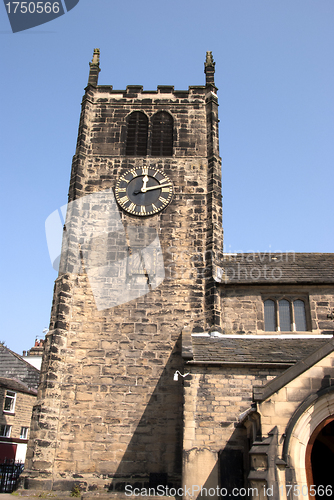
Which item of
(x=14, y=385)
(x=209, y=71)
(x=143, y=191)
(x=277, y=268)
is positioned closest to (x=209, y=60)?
(x=209, y=71)

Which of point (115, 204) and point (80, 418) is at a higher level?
point (115, 204)

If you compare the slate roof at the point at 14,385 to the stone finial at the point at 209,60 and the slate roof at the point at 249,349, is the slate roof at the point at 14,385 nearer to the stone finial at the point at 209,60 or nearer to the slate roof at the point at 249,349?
the slate roof at the point at 249,349

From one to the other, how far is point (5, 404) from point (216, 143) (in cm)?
2016

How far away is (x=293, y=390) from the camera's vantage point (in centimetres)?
957

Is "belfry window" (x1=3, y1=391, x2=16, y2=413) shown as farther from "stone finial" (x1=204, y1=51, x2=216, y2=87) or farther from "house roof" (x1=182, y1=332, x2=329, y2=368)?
"stone finial" (x1=204, y1=51, x2=216, y2=87)

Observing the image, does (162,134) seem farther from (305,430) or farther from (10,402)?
(10,402)

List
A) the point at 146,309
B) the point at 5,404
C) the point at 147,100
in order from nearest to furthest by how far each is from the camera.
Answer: the point at 146,309 < the point at 147,100 < the point at 5,404

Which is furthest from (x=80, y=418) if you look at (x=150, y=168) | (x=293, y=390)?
(x=150, y=168)

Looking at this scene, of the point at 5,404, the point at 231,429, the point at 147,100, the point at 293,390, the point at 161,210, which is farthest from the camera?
the point at 5,404

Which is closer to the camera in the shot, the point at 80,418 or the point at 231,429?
the point at 231,429

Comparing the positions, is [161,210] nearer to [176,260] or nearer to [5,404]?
[176,260]

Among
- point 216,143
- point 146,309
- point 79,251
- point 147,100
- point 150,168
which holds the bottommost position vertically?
point 146,309

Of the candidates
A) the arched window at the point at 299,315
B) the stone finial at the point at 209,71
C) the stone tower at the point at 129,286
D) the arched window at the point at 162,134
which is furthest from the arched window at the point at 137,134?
the arched window at the point at 299,315

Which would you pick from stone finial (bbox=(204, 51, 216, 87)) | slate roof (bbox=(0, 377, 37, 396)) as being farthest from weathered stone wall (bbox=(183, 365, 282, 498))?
slate roof (bbox=(0, 377, 37, 396))
